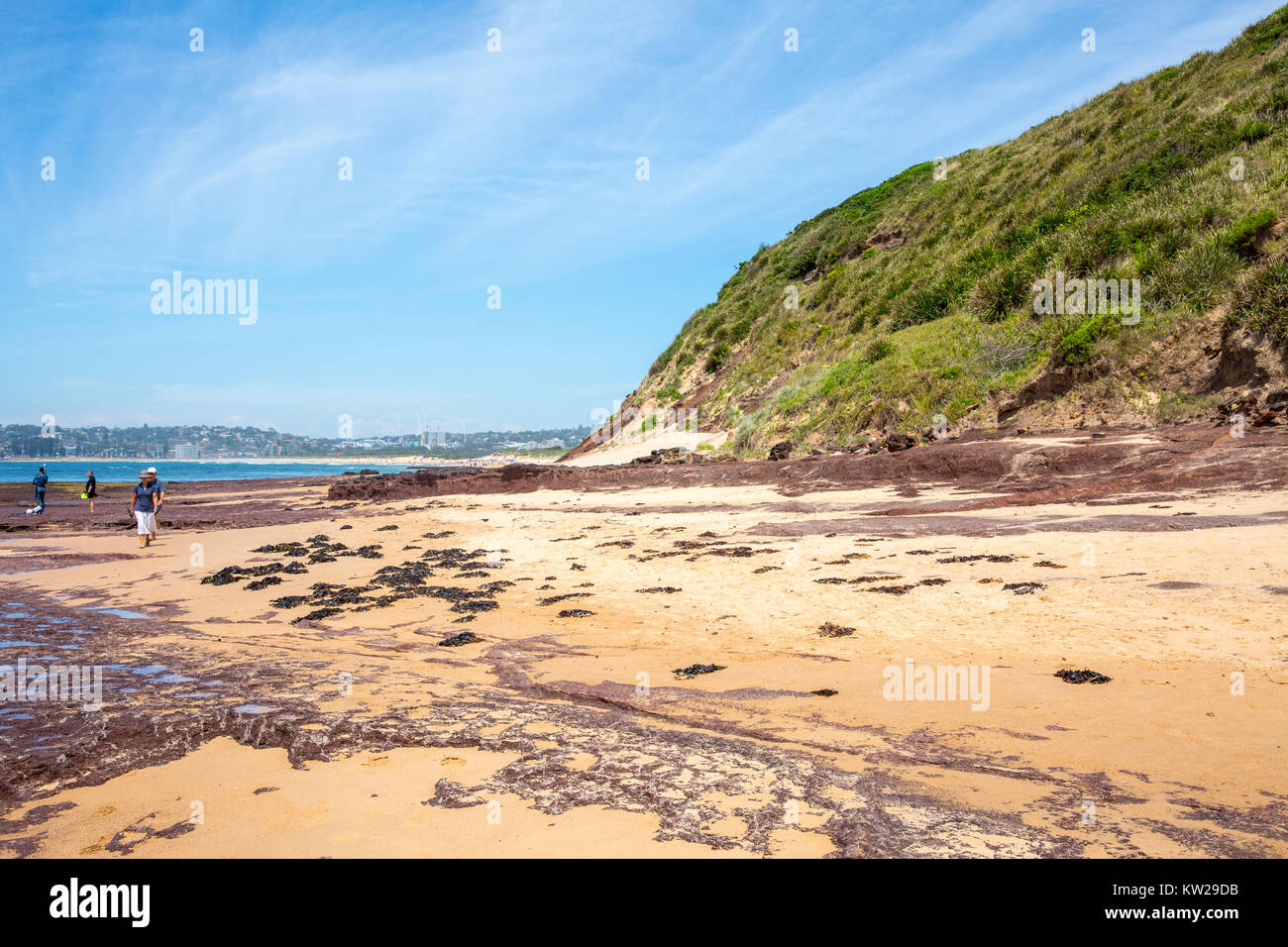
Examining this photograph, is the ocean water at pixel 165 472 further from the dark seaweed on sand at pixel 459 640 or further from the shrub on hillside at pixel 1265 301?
the shrub on hillside at pixel 1265 301

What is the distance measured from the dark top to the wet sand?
2618mm

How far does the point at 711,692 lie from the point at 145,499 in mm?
14963

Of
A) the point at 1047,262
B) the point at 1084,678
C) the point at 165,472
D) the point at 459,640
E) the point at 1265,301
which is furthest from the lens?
the point at 165,472

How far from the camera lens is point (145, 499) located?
15617mm

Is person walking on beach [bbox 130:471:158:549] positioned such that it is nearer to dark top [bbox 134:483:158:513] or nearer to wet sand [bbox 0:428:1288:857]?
dark top [bbox 134:483:158:513]

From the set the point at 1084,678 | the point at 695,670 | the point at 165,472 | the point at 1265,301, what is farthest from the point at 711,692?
the point at 165,472

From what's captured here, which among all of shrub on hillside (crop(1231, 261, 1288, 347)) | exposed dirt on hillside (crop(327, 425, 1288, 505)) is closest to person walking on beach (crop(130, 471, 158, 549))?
exposed dirt on hillside (crop(327, 425, 1288, 505))

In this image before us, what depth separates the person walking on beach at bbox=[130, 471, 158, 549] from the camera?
15.5 m

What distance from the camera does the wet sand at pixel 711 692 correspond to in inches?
132

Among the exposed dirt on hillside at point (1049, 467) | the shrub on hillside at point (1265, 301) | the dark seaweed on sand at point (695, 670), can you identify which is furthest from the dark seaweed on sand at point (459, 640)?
the shrub on hillside at point (1265, 301)

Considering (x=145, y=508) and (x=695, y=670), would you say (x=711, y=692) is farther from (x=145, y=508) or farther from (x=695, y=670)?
(x=145, y=508)

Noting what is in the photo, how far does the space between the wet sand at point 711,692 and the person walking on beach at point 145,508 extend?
2.57 meters
